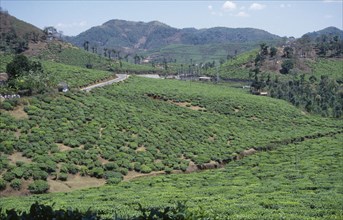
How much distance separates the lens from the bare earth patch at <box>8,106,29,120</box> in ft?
125

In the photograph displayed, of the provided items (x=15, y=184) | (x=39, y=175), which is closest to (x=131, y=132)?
(x=39, y=175)

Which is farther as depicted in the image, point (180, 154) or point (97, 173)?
point (180, 154)

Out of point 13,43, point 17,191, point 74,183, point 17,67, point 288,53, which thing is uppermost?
point 13,43

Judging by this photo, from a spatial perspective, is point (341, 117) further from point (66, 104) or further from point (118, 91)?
point (66, 104)

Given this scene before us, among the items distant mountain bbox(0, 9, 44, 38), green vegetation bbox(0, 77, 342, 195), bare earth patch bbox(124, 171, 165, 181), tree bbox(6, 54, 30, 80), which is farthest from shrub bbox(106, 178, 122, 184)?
distant mountain bbox(0, 9, 44, 38)

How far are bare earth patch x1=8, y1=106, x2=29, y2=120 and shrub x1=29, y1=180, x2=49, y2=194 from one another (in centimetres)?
1296

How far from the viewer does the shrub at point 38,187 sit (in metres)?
26.5

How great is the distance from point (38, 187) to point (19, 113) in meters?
14.9

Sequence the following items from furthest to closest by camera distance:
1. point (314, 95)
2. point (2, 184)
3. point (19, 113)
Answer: point (314, 95) < point (19, 113) < point (2, 184)

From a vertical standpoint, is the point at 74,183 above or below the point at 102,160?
below

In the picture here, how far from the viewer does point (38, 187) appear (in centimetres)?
2667

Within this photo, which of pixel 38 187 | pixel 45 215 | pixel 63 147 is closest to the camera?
pixel 45 215

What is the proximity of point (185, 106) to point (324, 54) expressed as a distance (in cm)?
13044

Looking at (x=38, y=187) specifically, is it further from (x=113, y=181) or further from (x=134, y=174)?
(x=134, y=174)
